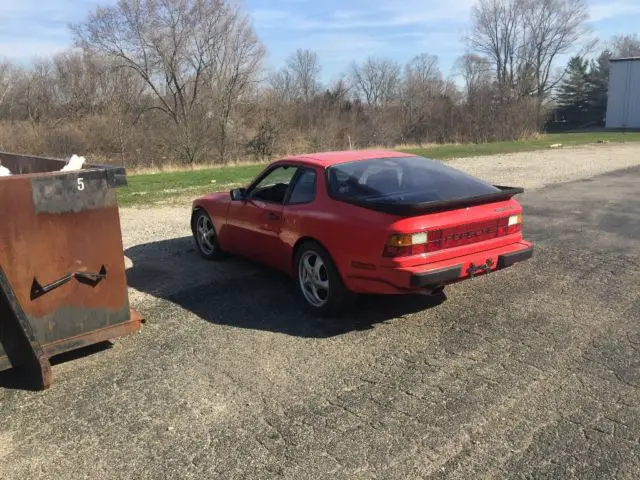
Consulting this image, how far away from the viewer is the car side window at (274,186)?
596 cm

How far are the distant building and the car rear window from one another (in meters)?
64.7

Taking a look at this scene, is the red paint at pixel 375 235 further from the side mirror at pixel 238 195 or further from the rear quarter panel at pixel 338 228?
the side mirror at pixel 238 195

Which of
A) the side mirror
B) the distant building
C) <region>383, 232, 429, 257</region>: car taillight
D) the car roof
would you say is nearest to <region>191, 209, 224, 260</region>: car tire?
the side mirror

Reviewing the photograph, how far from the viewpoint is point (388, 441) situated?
124 inches

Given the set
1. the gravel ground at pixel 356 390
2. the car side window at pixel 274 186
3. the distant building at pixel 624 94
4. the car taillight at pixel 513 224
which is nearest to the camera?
the gravel ground at pixel 356 390

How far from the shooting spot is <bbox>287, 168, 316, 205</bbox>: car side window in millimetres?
5425

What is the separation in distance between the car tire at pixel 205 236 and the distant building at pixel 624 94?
64597 millimetres

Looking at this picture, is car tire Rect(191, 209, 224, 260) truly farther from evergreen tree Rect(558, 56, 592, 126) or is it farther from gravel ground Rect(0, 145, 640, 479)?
evergreen tree Rect(558, 56, 592, 126)

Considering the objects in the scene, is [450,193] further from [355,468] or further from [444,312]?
[355,468]

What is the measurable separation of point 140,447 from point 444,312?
2.96 metres

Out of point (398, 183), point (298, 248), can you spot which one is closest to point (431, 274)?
point (398, 183)

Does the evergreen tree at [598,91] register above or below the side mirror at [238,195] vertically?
above

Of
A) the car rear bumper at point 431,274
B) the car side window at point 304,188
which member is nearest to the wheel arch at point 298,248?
the car rear bumper at point 431,274

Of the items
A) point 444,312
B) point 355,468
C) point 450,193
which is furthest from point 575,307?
point 355,468
